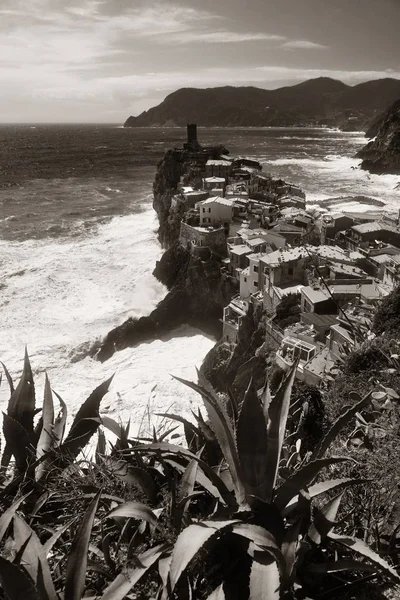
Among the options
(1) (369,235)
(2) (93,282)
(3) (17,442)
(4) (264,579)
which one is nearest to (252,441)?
(4) (264,579)

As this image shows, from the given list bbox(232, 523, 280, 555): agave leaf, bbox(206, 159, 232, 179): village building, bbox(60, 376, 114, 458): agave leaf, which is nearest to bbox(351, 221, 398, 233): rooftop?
bbox(206, 159, 232, 179): village building

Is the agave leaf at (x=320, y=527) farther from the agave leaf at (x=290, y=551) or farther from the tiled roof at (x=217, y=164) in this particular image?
the tiled roof at (x=217, y=164)

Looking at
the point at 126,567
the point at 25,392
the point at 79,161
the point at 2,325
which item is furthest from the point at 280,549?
the point at 79,161

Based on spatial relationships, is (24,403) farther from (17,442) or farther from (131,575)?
(131,575)

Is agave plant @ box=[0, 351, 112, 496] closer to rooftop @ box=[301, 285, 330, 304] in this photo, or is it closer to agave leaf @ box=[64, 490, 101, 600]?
agave leaf @ box=[64, 490, 101, 600]

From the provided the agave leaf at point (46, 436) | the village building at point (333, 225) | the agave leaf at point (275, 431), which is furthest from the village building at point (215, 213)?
A: the agave leaf at point (275, 431)
